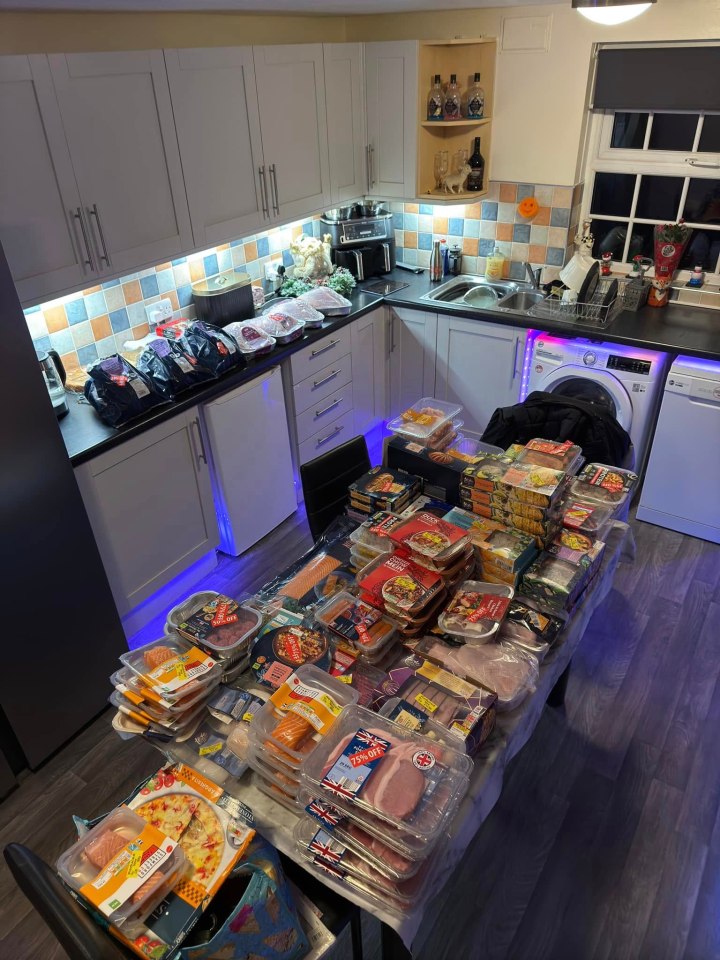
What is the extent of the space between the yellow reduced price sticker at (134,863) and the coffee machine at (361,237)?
343cm

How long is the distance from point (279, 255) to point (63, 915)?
3410 mm

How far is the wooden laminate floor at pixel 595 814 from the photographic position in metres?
1.96

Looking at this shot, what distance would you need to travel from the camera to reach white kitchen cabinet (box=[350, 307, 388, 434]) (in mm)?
3832

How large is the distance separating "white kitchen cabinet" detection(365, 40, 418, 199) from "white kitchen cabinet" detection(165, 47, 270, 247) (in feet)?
2.98

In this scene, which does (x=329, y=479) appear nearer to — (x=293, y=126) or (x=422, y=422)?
(x=422, y=422)

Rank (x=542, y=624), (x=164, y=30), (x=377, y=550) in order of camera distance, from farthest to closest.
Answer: (x=164, y=30) → (x=377, y=550) → (x=542, y=624)

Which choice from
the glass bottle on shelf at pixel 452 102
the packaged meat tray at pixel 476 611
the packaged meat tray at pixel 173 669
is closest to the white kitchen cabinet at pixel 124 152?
the glass bottle on shelf at pixel 452 102

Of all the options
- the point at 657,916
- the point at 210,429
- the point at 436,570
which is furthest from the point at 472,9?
the point at 657,916

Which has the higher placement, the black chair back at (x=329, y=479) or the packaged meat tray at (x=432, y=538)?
the packaged meat tray at (x=432, y=538)

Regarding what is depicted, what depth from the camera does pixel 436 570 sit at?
176 centimetres

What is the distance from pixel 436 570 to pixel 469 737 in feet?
1.49

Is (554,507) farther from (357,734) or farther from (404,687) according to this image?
(357,734)

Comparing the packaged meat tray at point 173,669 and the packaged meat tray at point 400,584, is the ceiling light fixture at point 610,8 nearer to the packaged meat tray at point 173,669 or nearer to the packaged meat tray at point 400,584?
the packaged meat tray at point 400,584

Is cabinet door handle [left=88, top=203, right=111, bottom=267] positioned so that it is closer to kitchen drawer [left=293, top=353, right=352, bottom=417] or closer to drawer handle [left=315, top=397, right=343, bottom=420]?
kitchen drawer [left=293, top=353, right=352, bottom=417]
